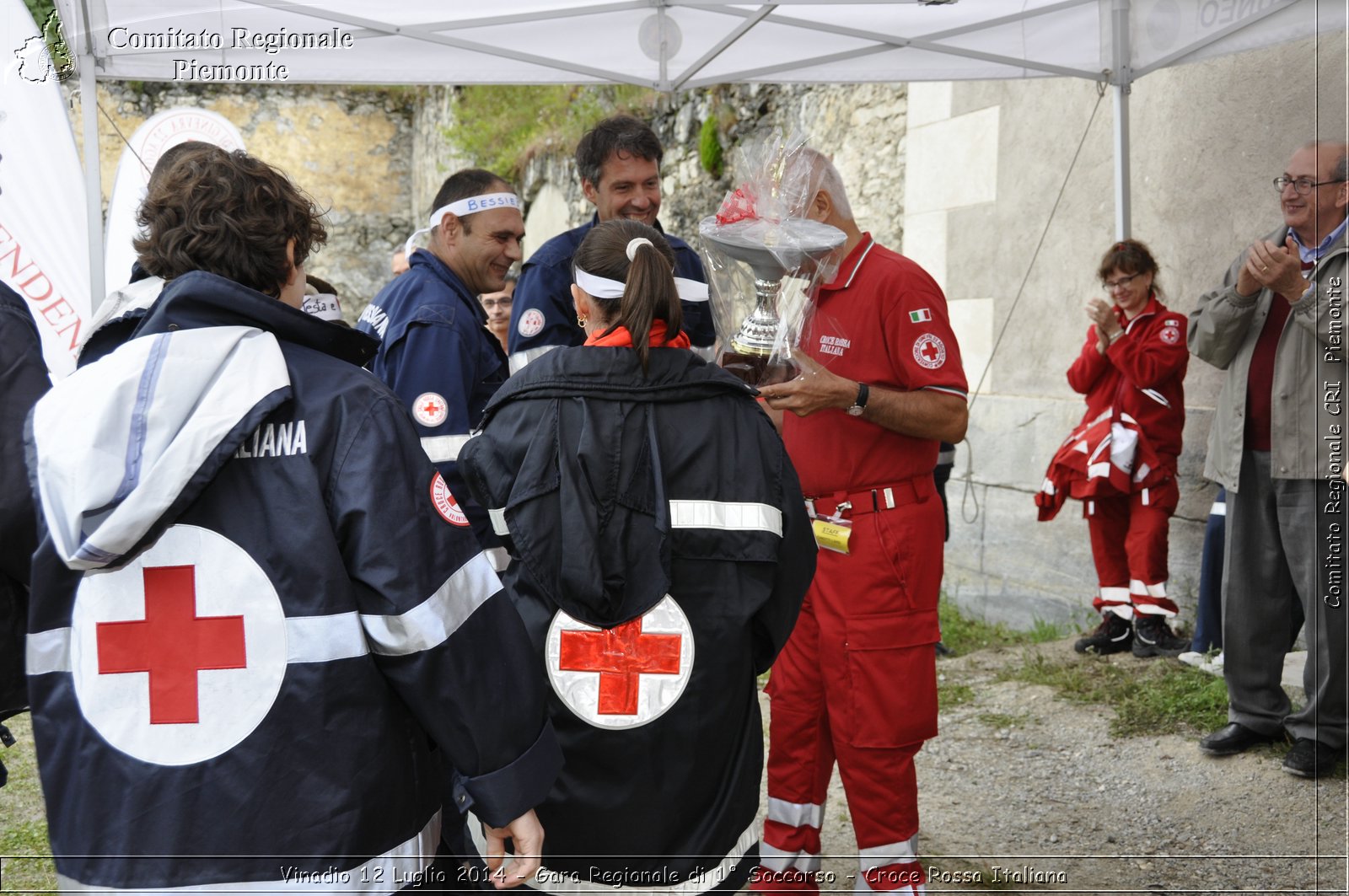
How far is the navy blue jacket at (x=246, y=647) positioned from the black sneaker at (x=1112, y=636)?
15.4 ft

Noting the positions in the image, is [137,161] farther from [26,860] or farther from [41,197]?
[26,860]

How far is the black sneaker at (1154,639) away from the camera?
17.7 ft

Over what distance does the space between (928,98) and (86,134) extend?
486 cm

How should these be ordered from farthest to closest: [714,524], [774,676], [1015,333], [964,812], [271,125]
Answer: [271,125] → [1015,333] → [964,812] → [774,676] → [714,524]

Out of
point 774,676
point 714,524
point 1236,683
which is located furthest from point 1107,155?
point 714,524

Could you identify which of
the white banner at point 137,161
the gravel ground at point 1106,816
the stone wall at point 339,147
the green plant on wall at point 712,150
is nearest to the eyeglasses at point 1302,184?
the gravel ground at point 1106,816

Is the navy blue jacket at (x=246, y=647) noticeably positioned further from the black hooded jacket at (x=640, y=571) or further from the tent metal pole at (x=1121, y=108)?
the tent metal pole at (x=1121, y=108)

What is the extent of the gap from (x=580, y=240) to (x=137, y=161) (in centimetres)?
353

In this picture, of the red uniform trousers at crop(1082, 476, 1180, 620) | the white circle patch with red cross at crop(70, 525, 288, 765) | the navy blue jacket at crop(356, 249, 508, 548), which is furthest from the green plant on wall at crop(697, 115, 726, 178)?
the white circle patch with red cross at crop(70, 525, 288, 765)

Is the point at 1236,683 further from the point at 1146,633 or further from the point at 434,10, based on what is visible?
the point at 434,10

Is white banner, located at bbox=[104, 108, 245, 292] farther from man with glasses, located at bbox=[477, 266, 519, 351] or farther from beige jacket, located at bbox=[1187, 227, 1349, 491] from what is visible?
beige jacket, located at bbox=[1187, 227, 1349, 491]

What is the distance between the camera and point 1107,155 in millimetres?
5945

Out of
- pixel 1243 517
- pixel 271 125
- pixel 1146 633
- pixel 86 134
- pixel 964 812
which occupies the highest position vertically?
pixel 271 125

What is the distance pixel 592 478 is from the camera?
2283 millimetres
